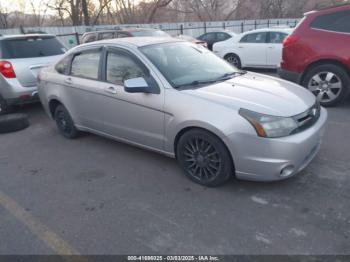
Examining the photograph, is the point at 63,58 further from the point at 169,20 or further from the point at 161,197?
the point at 169,20

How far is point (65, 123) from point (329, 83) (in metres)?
4.83

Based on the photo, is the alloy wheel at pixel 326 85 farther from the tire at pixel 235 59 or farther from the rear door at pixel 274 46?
the tire at pixel 235 59

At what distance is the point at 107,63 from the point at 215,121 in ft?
6.21

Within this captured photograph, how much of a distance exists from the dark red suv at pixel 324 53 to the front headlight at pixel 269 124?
3.29 metres

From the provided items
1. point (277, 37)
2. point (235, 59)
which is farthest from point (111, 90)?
point (235, 59)

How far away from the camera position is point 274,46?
975 centimetres

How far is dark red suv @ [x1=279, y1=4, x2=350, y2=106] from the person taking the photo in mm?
5545

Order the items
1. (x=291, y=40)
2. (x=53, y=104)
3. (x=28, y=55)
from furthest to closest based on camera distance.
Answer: (x=28, y=55) < (x=291, y=40) < (x=53, y=104)

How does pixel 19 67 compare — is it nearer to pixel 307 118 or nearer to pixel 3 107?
pixel 3 107

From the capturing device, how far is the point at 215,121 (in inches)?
122

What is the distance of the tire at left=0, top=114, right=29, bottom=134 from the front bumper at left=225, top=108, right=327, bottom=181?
4.53 metres

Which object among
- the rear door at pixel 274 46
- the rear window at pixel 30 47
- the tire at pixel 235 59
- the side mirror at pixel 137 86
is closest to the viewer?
the side mirror at pixel 137 86

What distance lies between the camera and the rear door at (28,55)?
6.16m

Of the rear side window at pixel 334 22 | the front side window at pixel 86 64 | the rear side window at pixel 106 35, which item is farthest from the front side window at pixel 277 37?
the front side window at pixel 86 64
